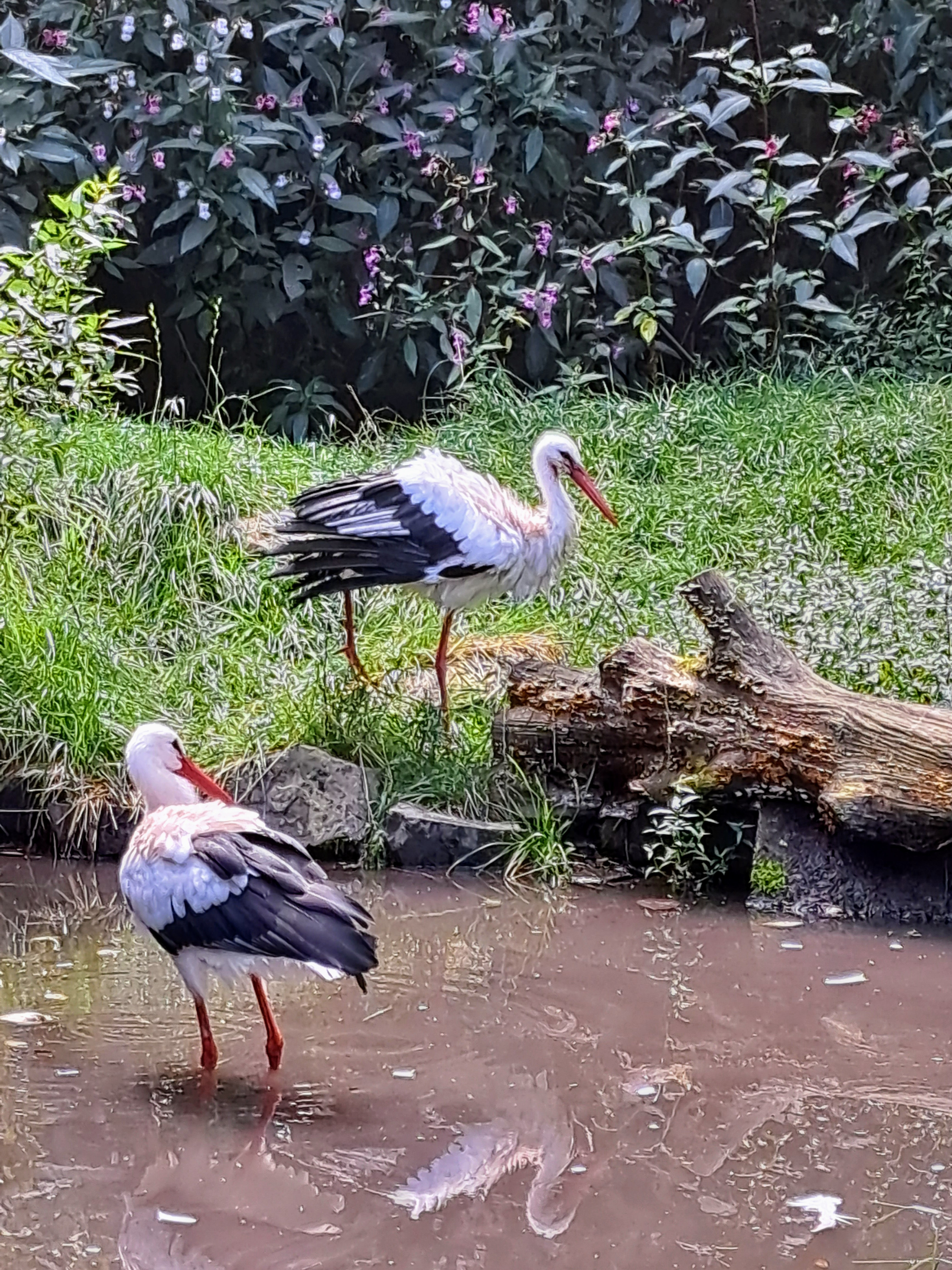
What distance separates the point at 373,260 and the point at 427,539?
169 inches

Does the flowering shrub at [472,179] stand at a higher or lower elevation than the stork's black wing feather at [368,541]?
higher

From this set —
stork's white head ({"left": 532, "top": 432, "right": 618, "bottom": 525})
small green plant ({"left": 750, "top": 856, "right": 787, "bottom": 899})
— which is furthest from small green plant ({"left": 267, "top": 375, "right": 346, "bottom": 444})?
small green plant ({"left": 750, "top": 856, "right": 787, "bottom": 899})

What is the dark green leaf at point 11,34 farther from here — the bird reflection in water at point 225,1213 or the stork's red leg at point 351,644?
the bird reflection in water at point 225,1213

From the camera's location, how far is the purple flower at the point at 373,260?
919 centimetres

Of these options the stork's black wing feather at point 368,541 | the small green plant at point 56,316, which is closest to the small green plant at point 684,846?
the stork's black wing feather at point 368,541

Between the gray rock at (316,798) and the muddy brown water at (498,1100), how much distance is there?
0.38 m

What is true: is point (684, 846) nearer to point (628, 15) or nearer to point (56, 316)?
point (56, 316)

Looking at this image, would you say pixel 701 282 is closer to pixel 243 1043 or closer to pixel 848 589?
pixel 848 589

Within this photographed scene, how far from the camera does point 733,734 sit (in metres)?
4.84

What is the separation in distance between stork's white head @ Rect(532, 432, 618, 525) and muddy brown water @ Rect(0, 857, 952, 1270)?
150 centimetres

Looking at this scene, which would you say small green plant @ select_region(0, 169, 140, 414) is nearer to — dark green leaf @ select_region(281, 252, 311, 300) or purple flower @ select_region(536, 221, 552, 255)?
dark green leaf @ select_region(281, 252, 311, 300)

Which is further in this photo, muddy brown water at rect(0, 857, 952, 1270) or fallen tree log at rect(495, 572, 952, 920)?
fallen tree log at rect(495, 572, 952, 920)

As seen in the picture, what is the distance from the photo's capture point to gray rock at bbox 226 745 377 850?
519cm

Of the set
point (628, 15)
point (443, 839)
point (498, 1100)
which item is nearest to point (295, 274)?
point (628, 15)
